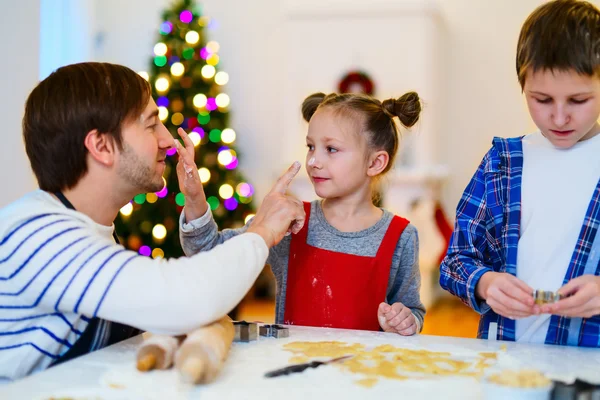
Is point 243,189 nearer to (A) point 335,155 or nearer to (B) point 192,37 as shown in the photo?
(B) point 192,37

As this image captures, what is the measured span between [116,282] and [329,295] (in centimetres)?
77

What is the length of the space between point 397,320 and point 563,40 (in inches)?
27.2

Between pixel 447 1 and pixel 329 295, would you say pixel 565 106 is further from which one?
pixel 447 1

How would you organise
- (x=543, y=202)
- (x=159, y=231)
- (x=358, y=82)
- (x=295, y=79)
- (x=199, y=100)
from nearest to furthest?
(x=543, y=202)
(x=159, y=231)
(x=199, y=100)
(x=358, y=82)
(x=295, y=79)

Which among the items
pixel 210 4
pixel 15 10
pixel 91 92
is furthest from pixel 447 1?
pixel 91 92

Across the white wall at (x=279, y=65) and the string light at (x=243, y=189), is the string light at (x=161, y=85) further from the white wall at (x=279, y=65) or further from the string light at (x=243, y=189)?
the white wall at (x=279, y=65)

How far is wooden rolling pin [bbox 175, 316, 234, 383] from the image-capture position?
3.23 feet

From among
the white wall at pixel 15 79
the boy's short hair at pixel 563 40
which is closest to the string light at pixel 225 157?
the white wall at pixel 15 79

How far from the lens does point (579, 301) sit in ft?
3.98

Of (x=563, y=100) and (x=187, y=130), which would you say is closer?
(x=563, y=100)

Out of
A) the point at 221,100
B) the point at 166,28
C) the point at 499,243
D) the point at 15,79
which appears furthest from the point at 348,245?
the point at 166,28

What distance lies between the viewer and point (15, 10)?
2.76 m

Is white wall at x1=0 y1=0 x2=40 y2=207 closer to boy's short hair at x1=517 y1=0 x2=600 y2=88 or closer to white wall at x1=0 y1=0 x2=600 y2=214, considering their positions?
boy's short hair at x1=517 y1=0 x2=600 y2=88

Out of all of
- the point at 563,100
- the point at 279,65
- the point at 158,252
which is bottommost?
the point at 158,252
